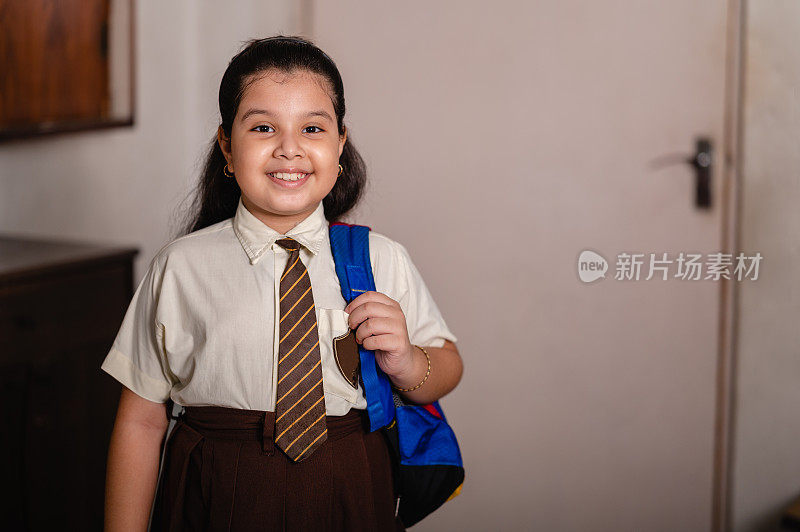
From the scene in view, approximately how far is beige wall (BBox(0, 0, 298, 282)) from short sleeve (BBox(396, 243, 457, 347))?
1478mm

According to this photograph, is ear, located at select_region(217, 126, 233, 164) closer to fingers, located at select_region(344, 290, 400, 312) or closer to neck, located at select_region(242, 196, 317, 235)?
neck, located at select_region(242, 196, 317, 235)

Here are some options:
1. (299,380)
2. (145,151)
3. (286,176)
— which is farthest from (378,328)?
(145,151)

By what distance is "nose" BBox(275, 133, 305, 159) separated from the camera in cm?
95

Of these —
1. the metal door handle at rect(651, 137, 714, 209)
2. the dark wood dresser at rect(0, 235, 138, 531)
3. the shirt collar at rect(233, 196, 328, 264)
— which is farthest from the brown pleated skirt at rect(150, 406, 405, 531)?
the metal door handle at rect(651, 137, 714, 209)

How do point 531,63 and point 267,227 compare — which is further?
point 531,63

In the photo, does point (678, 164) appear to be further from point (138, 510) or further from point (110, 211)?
point (110, 211)

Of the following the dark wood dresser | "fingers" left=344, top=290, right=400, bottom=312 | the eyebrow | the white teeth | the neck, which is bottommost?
the dark wood dresser

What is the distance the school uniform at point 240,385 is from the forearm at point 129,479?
3 cm

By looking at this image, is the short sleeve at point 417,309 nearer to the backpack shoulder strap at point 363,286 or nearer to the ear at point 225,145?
the backpack shoulder strap at point 363,286

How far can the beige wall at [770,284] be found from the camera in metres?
1.85

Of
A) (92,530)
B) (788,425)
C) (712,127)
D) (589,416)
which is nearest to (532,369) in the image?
(589,416)

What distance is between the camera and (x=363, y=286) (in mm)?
1020

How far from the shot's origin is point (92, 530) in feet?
6.98

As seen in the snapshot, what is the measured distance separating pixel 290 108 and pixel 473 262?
1312mm
